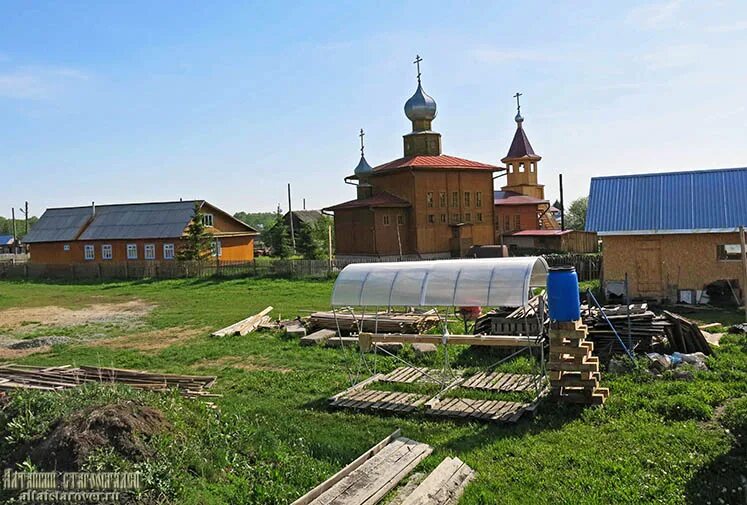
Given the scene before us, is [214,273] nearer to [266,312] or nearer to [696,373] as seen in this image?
[266,312]

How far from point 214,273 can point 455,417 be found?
29.5m

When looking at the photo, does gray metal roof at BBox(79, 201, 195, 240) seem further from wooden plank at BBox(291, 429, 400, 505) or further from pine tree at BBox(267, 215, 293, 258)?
wooden plank at BBox(291, 429, 400, 505)

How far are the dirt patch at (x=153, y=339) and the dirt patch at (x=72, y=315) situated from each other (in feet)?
10.1

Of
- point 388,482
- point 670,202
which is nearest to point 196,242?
point 670,202

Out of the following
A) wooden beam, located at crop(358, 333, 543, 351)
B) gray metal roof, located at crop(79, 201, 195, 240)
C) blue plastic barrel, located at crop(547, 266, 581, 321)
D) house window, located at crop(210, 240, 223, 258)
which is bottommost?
wooden beam, located at crop(358, 333, 543, 351)

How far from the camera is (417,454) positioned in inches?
314

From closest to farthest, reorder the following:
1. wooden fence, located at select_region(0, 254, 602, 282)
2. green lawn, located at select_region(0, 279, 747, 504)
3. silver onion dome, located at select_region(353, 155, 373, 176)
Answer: green lawn, located at select_region(0, 279, 747, 504), wooden fence, located at select_region(0, 254, 602, 282), silver onion dome, located at select_region(353, 155, 373, 176)

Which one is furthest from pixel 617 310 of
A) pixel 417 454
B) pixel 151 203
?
pixel 151 203

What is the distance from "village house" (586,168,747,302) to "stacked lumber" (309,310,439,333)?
341 inches

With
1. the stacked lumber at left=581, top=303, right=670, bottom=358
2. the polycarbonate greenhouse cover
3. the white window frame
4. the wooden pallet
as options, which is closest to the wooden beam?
the polycarbonate greenhouse cover

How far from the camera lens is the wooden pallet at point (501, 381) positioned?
36.4ft

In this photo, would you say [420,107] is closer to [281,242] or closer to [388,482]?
[281,242]

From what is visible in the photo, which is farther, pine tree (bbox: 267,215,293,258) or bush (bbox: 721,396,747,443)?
pine tree (bbox: 267,215,293,258)

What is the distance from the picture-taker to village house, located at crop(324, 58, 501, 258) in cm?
3828
